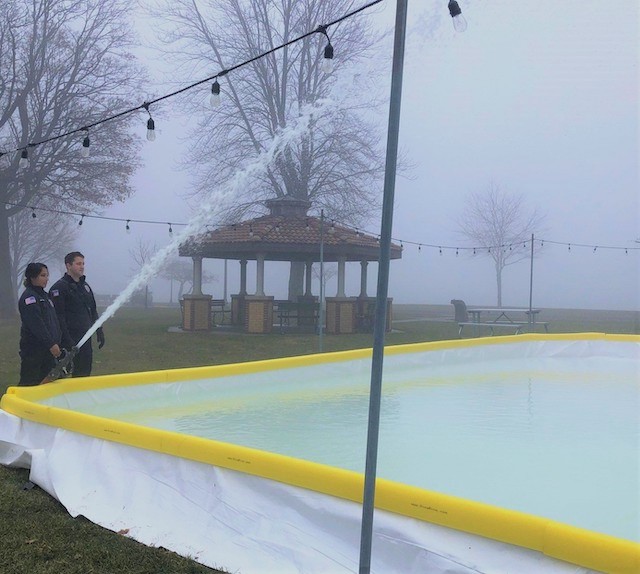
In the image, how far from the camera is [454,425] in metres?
4.93

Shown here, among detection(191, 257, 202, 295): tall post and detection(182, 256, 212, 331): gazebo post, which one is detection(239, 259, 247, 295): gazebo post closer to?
detection(191, 257, 202, 295): tall post

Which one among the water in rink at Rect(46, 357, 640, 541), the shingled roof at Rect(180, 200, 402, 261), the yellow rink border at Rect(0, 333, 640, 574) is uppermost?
the shingled roof at Rect(180, 200, 402, 261)

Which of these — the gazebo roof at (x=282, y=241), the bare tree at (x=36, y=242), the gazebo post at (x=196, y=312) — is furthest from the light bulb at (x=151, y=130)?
the bare tree at (x=36, y=242)

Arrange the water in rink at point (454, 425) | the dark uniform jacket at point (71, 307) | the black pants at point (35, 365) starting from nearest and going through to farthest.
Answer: the water in rink at point (454, 425) → the black pants at point (35, 365) → the dark uniform jacket at point (71, 307)

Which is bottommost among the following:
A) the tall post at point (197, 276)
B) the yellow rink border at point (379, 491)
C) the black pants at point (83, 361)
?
the yellow rink border at point (379, 491)

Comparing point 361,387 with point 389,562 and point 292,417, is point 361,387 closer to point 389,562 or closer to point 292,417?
point 292,417

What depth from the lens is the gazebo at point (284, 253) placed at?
1562 cm

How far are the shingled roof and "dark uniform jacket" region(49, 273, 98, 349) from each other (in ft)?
32.3

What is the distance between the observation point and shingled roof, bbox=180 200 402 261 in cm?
1548

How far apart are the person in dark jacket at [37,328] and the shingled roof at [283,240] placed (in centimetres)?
1037

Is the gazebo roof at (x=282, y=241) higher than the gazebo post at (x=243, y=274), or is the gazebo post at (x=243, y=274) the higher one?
the gazebo roof at (x=282, y=241)

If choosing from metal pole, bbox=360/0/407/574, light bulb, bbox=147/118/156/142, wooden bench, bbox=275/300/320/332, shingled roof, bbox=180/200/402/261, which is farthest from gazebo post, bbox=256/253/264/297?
metal pole, bbox=360/0/407/574

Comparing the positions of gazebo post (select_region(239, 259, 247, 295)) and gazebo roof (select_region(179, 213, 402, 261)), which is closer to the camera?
gazebo roof (select_region(179, 213, 402, 261))

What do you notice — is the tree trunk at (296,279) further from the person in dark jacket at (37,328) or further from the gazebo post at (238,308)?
the person in dark jacket at (37,328)
